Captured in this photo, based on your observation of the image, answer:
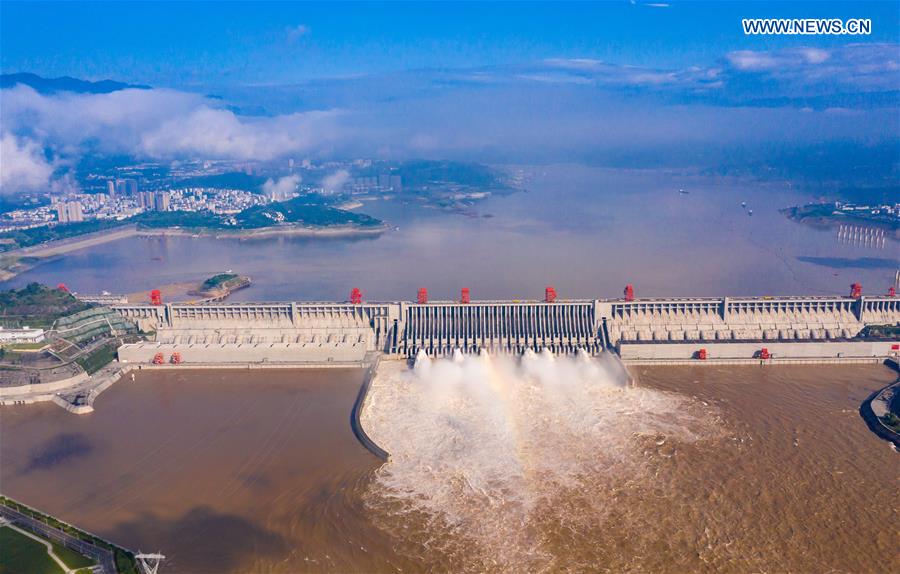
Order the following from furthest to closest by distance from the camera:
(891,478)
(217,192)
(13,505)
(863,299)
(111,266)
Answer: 1. (217,192)
2. (111,266)
3. (863,299)
4. (891,478)
5. (13,505)

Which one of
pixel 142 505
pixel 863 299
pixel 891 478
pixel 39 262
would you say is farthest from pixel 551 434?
pixel 39 262

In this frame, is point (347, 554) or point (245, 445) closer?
point (347, 554)

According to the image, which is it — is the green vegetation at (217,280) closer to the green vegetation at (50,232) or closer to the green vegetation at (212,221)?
the green vegetation at (212,221)

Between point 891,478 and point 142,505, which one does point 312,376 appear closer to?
point 142,505

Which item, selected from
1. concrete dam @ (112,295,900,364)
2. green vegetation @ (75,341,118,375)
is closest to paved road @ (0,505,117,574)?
green vegetation @ (75,341,118,375)

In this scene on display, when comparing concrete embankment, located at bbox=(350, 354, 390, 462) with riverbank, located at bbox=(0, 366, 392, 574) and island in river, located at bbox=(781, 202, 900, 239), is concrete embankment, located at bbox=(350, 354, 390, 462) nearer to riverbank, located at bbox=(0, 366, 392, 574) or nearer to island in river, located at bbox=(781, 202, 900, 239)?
riverbank, located at bbox=(0, 366, 392, 574)

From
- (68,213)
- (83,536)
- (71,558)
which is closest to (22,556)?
(71,558)
